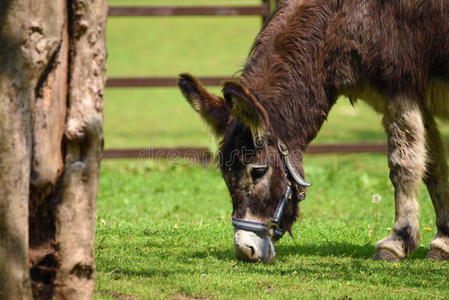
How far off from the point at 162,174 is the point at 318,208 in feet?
8.84

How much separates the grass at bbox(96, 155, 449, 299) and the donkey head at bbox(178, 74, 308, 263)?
7.3 inches

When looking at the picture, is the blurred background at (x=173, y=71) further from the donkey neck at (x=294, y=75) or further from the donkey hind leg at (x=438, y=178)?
the donkey hind leg at (x=438, y=178)

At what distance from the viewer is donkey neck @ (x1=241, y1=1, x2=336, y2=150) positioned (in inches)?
190

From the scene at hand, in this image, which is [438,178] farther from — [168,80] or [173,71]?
[173,71]

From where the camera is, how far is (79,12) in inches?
122

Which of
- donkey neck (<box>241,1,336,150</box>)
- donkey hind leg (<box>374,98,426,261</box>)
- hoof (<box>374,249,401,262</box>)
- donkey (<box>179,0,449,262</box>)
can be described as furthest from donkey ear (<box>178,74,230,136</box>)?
hoof (<box>374,249,401,262</box>)

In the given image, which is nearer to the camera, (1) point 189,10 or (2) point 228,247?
(2) point 228,247

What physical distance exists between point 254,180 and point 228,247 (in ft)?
2.80

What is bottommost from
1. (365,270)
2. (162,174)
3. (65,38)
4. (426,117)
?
(162,174)

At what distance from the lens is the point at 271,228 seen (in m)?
4.66

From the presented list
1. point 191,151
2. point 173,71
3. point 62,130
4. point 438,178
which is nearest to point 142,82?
point 191,151

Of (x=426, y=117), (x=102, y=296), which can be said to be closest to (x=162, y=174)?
(x=426, y=117)

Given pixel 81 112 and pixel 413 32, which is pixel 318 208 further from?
pixel 81 112

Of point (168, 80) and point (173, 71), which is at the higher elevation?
point (168, 80)
